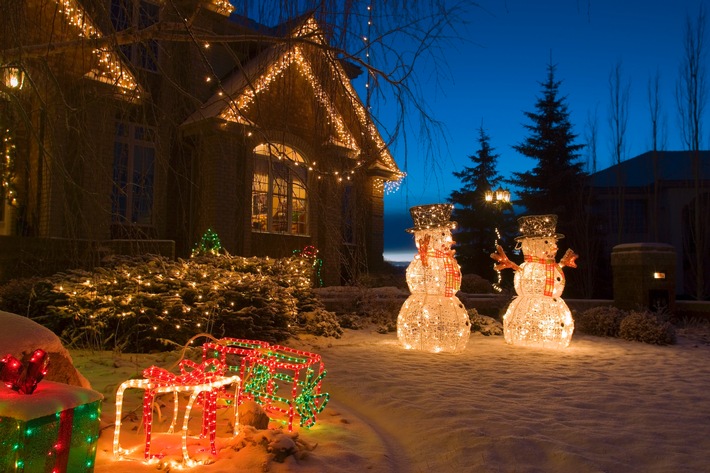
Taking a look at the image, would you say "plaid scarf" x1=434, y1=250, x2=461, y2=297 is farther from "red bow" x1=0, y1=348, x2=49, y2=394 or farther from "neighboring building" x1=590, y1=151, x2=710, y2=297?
"neighboring building" x1=590, y1=151, x2=710, y2=297

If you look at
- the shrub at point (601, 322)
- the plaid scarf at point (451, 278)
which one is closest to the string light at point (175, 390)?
the plaid scarf at point (451, 278)

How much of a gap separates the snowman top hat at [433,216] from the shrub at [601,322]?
16.5ft

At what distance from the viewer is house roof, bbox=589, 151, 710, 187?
84.4ft

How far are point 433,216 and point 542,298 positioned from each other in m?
2.62

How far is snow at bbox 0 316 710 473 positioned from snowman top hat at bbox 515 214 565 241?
2218 millimetres

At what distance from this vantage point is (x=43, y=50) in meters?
4.14

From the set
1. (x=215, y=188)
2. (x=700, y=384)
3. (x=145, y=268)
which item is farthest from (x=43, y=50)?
(x=215, y=188)

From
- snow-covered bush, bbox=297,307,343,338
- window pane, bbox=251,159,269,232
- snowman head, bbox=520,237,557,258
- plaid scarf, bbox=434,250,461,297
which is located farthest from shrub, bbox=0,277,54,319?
snowman head, bbox=520,237,557,258

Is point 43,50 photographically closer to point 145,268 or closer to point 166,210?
point 145,268

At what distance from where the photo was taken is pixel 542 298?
9.85 meters

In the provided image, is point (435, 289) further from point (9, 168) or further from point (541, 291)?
point (9, 168)

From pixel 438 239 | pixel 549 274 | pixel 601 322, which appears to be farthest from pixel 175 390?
pixel 601 322

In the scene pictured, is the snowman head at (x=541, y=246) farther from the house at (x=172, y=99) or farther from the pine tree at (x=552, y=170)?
the pine tree at (x=552, y=170)

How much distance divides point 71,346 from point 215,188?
7.13 meters
